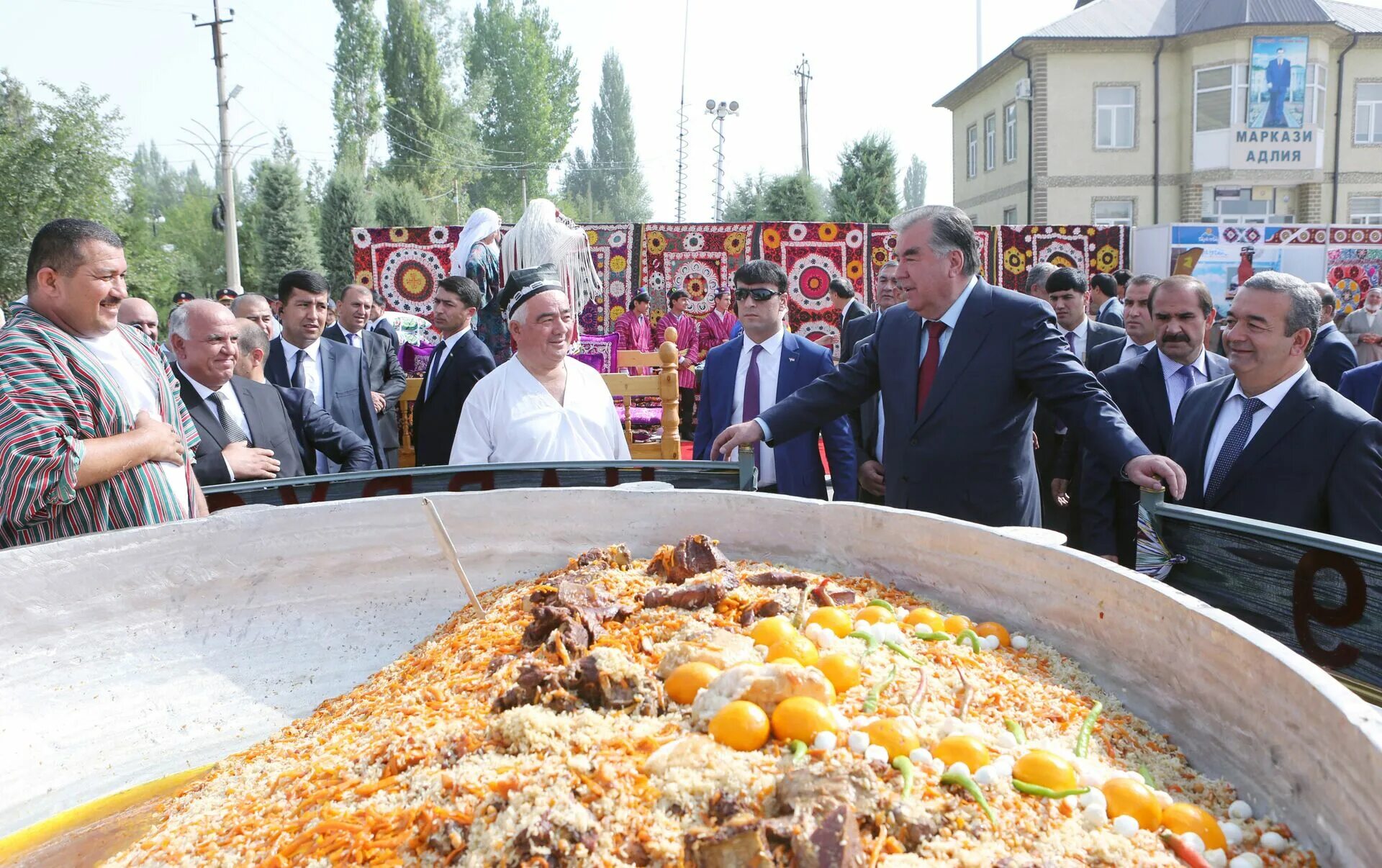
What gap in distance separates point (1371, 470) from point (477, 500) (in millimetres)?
2654

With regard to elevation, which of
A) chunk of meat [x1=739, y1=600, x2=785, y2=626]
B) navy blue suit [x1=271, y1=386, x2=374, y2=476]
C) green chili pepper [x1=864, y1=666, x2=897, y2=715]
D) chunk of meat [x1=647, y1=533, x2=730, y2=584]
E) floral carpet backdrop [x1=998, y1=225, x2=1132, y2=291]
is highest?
floral carpet backdrop [x1=998, y1=225, x2=1132, y2=291]

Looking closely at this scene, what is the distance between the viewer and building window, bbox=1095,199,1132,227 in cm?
2778

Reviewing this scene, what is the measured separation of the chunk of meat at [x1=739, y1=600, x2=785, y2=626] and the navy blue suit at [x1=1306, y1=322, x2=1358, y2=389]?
15.4ft

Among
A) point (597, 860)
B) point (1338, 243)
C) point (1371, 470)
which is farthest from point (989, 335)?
point (1338, 243)

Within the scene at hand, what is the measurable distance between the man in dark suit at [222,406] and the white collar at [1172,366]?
3779mm

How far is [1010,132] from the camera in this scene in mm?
29359

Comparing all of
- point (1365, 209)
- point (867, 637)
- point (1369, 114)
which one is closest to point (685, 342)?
point (867, 637)

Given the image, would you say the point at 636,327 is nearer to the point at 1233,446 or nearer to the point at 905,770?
the point at 1233,446

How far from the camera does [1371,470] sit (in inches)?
106

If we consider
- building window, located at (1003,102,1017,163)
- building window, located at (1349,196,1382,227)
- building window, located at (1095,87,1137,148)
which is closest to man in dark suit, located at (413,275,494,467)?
building window, located at (1095,87,1137,148)

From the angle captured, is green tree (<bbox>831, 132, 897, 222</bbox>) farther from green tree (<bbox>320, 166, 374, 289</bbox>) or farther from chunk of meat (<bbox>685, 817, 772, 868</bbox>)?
chunk of meat (<bbox>685, 817, 772, 868</bbox>)

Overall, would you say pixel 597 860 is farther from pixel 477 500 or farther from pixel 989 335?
pixel 989 335

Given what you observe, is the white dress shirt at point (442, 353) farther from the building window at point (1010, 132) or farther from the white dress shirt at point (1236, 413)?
the building window at point (1010, 132)

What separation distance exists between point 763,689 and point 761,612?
54cm
